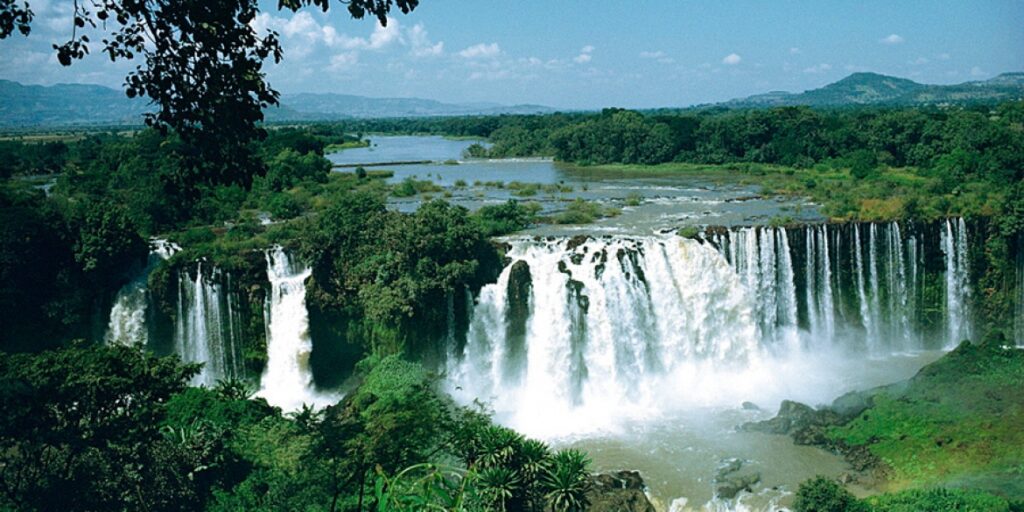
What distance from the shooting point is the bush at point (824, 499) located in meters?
12.2

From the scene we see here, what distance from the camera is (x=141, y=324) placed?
61.3 feet

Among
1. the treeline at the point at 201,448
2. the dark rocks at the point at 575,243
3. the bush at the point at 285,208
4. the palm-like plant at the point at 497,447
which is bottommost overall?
the palm-like plant at the point at 497,447

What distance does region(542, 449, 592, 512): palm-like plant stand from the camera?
1245cm

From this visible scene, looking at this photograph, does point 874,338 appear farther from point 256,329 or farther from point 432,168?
point 432,168

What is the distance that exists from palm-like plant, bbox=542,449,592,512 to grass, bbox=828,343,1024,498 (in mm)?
5833

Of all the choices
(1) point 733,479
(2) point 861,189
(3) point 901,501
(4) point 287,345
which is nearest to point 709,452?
(1) point 733,479

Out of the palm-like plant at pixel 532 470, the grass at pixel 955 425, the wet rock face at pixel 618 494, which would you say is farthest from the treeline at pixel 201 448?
the grass at pixel 955 425

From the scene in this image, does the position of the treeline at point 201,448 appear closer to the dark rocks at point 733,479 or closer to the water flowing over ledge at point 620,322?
the dark rocks at point 733,479

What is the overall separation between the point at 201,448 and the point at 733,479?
927 cm

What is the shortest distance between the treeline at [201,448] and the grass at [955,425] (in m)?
6.28

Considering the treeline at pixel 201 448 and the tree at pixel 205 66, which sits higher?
the tree at pixel 205 66

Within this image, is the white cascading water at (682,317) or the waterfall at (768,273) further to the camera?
the waterfall at (768,273)

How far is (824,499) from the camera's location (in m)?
12.4

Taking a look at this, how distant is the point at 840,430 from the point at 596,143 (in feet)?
113
